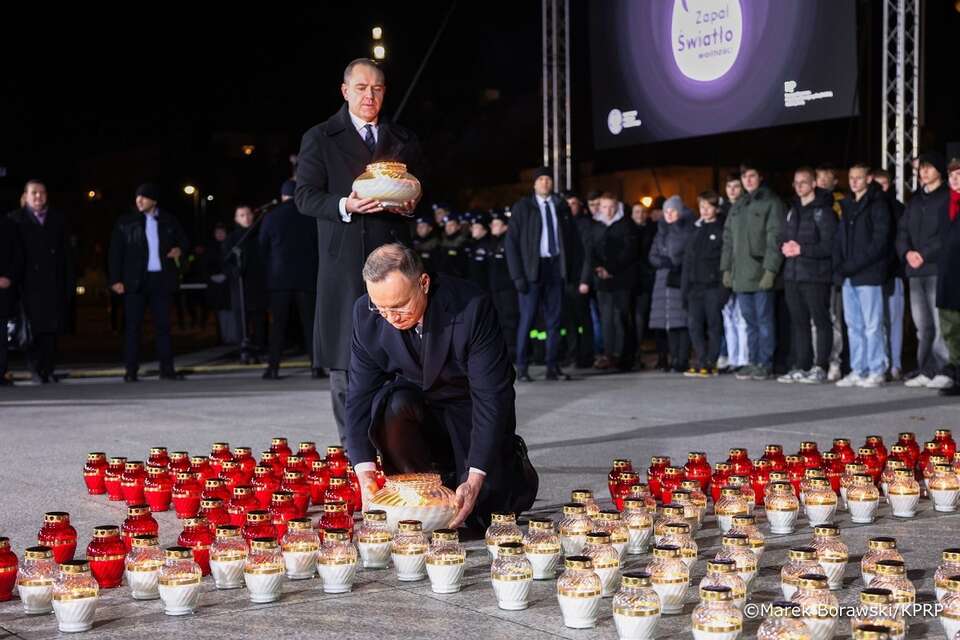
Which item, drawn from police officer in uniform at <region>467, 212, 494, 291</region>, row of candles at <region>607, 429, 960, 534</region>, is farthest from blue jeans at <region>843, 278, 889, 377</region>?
police officer in uniform at <region>467, 212, 494, 291</region>

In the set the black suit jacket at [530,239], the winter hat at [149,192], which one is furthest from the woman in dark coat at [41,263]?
the black suit jacket at [530,239]

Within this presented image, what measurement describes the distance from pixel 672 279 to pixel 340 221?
755cm

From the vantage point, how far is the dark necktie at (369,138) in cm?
650

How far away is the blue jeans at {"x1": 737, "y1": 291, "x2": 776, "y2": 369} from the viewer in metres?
12.4

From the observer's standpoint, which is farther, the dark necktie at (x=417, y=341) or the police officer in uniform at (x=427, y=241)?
the police officer in uniform at (x=427, y=241)

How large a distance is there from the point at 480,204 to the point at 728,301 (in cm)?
2225

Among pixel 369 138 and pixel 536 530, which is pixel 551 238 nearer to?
pixel 369 138

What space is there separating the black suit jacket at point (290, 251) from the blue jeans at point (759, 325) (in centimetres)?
441

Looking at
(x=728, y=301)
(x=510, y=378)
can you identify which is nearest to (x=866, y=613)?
(x=510, y=378)

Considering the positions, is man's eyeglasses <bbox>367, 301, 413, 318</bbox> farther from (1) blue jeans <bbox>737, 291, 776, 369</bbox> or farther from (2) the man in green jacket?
(1) blue jeans <bbox>737, 291, 776, 369</bbox>

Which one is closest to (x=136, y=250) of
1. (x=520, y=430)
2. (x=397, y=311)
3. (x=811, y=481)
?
(x=520, y=430)

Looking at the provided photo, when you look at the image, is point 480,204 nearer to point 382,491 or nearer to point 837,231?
point 837,231

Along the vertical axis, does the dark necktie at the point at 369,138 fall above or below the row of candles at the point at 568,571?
above

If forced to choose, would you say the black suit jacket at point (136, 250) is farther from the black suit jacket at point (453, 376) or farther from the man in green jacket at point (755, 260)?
the black suit jacket at point (453, 376)
